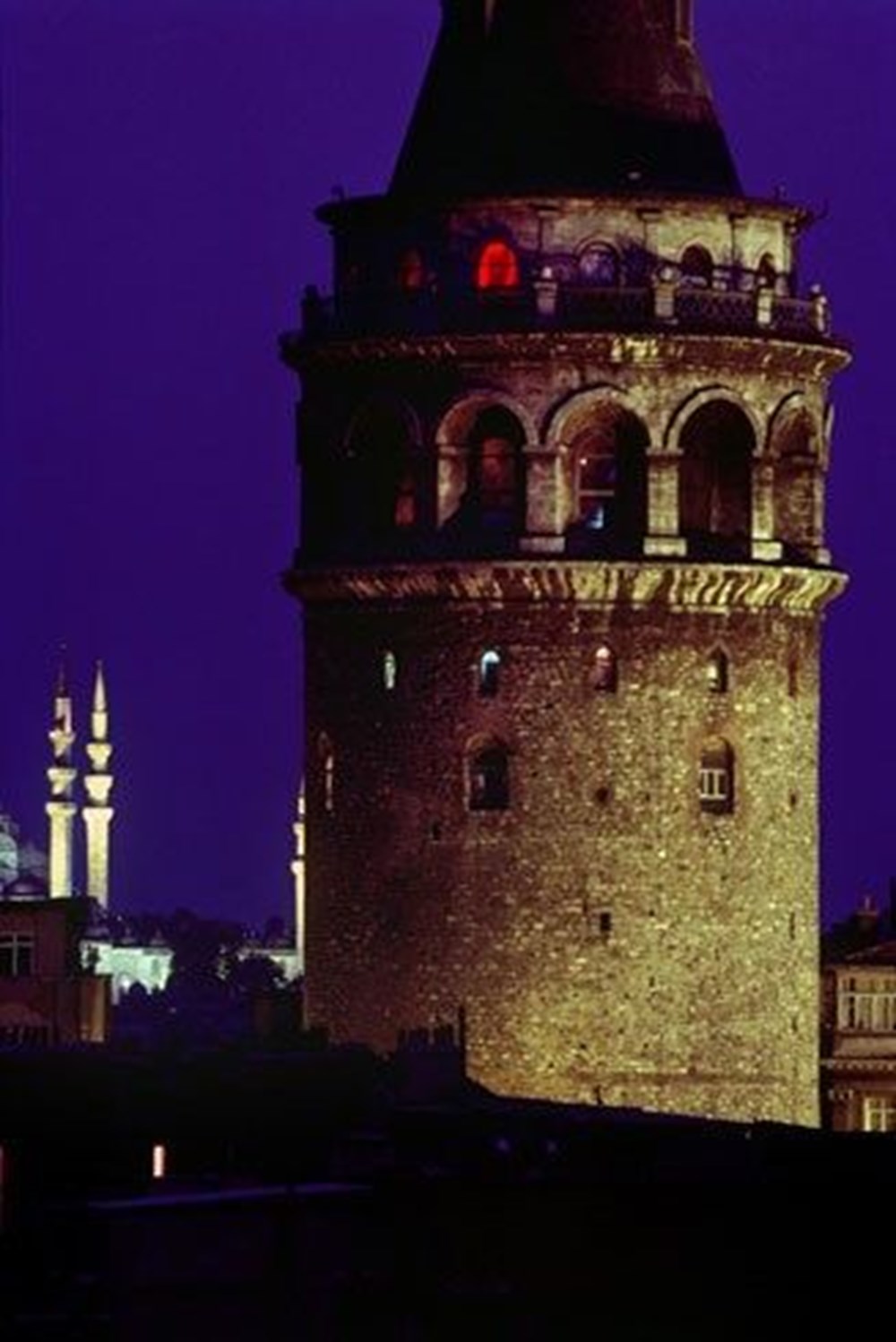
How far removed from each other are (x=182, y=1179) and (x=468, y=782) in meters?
21.6

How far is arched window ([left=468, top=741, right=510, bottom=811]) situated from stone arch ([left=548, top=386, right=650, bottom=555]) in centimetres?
279

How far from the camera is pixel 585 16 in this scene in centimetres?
11350

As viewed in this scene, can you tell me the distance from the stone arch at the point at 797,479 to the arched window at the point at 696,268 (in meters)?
1.92

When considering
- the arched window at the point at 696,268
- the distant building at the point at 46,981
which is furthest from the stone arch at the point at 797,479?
the distant building at the point at 46,981

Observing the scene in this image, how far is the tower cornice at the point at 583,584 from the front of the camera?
111m

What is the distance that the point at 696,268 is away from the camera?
112 m

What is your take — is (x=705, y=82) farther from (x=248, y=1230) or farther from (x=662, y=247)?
(x=248, y=1230)

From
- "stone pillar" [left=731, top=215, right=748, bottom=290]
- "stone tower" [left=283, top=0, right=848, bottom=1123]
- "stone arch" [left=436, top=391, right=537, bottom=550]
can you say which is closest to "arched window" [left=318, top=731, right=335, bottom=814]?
"stone tower" [left=283, top=0, right=848, bottom=1123]

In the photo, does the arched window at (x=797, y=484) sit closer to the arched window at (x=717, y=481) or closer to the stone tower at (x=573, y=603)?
the stone tower at (x=573, y=603)

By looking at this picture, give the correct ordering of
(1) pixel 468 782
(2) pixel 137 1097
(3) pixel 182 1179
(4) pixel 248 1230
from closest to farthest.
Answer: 1. (4) pixel 248 1230
2. (3) pixel 182 1179
3. (2) pixel 137 1097
4. (1) pixel 468 782

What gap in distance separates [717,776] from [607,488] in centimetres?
397

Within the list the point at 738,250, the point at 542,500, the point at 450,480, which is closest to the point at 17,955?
the point at 450,480

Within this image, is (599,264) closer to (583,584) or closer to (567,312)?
(567,312)

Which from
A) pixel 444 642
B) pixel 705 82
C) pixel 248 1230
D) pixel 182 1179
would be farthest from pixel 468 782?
pixel 248 1230
